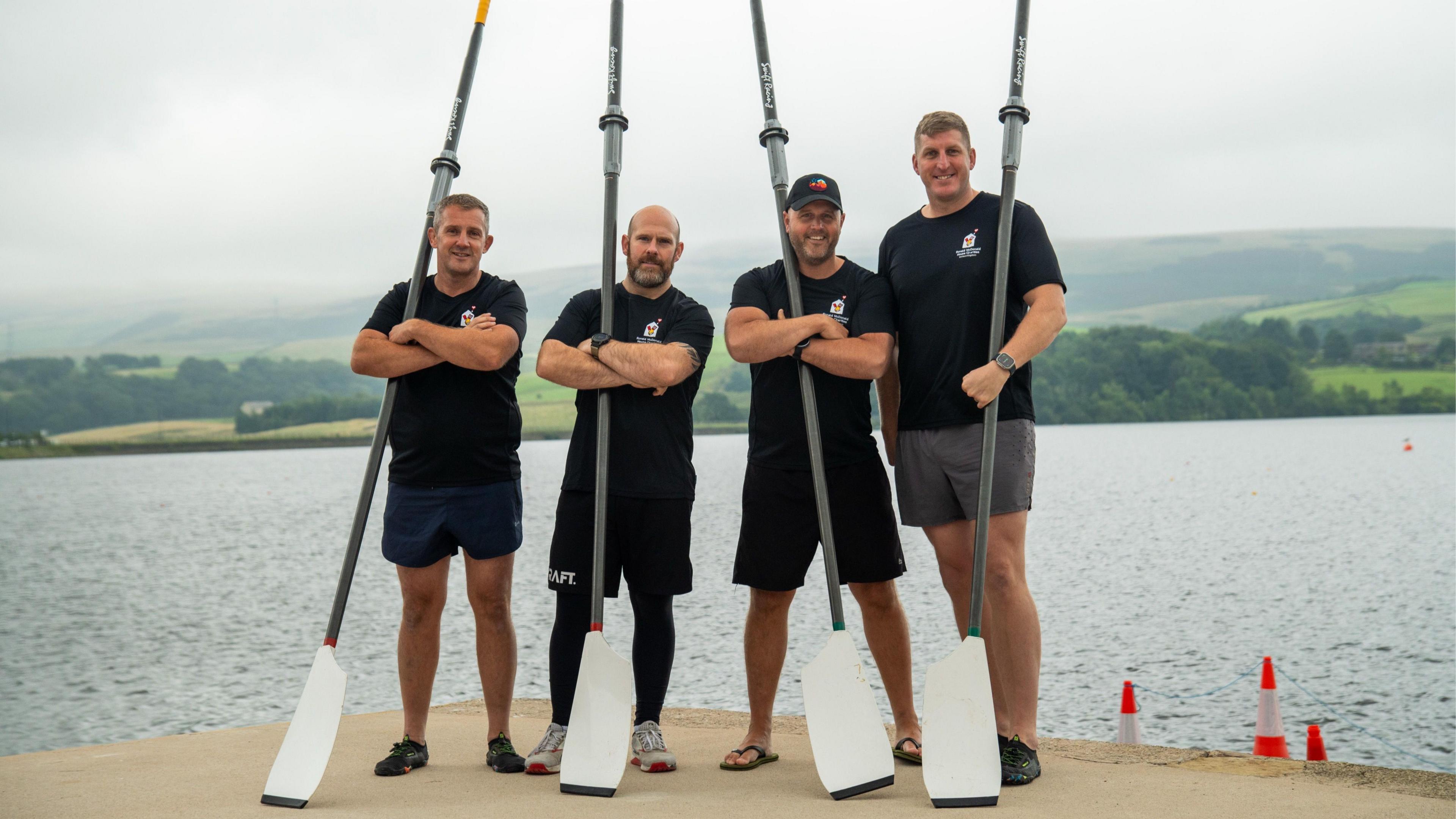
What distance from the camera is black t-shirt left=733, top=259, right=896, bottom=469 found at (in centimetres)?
375

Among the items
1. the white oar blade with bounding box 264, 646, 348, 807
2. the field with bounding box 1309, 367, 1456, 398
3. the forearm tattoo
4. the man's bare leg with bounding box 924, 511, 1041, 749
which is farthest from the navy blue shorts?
the field with bounding box 1309, 367, 1456, 398

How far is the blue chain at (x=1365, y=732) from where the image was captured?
8922 millimetres

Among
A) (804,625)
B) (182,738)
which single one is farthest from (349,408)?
(182,738)

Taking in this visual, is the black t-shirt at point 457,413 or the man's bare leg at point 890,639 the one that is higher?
the black t-shirt at point 457,413

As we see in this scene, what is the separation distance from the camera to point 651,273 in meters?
3.86

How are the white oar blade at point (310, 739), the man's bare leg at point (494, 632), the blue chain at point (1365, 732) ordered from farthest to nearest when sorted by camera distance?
1. the blue chain at point (1365, 732)
2. the man's bare leg at point (494, 632)
3. the white oar blade at point (310, 739)

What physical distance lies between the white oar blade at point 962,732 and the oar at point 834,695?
0.59 ft

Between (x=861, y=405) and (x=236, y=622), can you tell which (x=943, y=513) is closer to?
(x=861, y=405)

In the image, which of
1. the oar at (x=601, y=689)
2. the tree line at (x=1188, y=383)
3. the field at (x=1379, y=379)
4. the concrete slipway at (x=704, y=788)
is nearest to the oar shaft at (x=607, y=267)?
the oar at (x=601, y=689)

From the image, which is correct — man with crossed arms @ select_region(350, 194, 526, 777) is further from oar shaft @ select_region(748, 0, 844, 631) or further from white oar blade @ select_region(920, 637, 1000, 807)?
white oar blade @ select_region(920, 637, 1000, 807)

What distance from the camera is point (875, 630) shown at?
3824 millimetres

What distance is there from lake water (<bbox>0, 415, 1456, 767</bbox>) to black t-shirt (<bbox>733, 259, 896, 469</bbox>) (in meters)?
1.80

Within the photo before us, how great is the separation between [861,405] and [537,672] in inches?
396

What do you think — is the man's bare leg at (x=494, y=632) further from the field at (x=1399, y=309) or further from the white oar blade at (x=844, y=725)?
the field at (x=1399, y=309)
